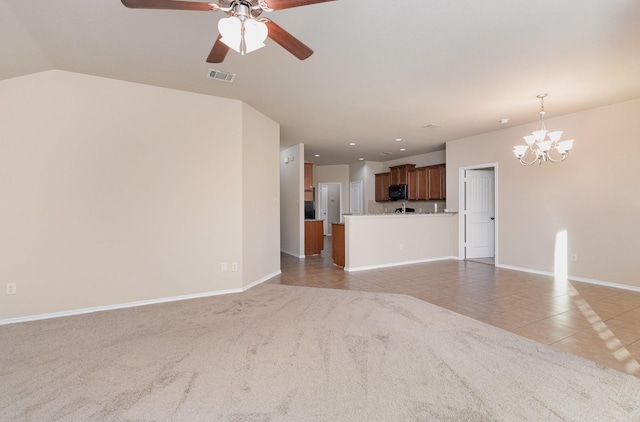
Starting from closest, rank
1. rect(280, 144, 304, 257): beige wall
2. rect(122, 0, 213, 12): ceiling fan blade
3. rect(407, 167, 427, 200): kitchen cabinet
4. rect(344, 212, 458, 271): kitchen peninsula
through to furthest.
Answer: rect(122, 0, 213, 12): ceiling fan blade
rect(344, 212, 458, 271): kitchen peninsula
rect(280, 144, 304, 257): beige wall
rect(407, 167, 427, 200): kitchen cabinet

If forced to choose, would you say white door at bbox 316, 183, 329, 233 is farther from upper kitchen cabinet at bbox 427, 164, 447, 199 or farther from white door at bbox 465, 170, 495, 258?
white door at bbox 465, 170, 495, 258

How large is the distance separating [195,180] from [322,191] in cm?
704

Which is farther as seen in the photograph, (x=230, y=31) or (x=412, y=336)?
(x=412, y=336)

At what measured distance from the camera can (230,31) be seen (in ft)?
5.60

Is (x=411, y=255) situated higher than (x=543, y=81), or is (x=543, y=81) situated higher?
(x=543, y=81)

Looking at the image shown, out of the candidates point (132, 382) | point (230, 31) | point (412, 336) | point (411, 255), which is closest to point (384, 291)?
point (412, 336)

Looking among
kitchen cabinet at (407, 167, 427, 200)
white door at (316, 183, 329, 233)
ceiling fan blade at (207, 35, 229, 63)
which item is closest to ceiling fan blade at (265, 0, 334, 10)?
ceiling fan blade at (207, 35, 229, 63)

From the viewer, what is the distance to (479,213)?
22.1 feet

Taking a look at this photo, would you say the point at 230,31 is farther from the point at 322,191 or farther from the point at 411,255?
the point at 322,191

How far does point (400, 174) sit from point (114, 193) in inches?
276

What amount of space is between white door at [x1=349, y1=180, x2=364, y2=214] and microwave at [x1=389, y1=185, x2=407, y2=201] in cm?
131

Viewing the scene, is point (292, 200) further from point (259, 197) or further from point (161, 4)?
point (161, 4)

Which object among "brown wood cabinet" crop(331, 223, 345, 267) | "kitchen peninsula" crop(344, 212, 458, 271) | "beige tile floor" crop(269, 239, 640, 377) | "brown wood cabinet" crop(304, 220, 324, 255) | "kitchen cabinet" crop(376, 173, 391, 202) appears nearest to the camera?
"beige tile floor" crop(269, 239, 640, 377)

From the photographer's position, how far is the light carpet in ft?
5.61
